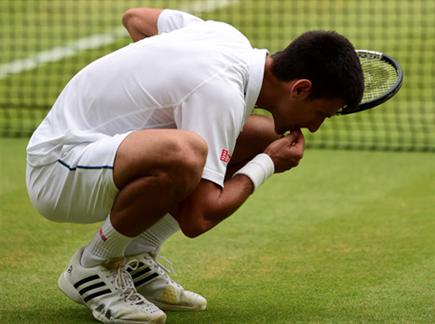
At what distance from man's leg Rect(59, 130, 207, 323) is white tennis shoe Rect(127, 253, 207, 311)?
0.42 ft

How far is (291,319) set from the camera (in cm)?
418

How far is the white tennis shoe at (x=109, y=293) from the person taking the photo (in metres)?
4.15

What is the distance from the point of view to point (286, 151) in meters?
4.23

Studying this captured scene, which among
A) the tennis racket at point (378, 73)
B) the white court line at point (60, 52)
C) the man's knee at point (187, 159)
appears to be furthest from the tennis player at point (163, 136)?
the white court line at point (60, 52)

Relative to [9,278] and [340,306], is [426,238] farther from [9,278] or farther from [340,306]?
[9,278]

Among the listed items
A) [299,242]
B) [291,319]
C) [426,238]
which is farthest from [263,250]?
[291,319]

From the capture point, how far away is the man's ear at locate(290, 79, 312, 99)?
161 inches

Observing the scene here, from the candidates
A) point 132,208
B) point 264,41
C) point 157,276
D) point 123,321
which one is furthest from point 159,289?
point 264,41

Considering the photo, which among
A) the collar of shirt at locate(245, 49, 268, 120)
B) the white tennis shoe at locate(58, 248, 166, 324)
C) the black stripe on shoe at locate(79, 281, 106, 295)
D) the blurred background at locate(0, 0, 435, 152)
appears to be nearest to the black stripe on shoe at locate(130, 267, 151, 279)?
the white tennis shoe at locate(58, 248, 166, 324)

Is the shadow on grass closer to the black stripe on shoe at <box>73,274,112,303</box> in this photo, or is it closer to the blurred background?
the black stripe on shoe at <box>73,274,112,303</box>

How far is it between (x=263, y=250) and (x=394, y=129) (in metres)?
3.54

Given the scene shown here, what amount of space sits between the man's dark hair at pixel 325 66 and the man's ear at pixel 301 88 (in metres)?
0.02

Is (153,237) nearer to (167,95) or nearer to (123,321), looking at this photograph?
(123,321)

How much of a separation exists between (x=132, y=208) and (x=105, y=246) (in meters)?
0.26
